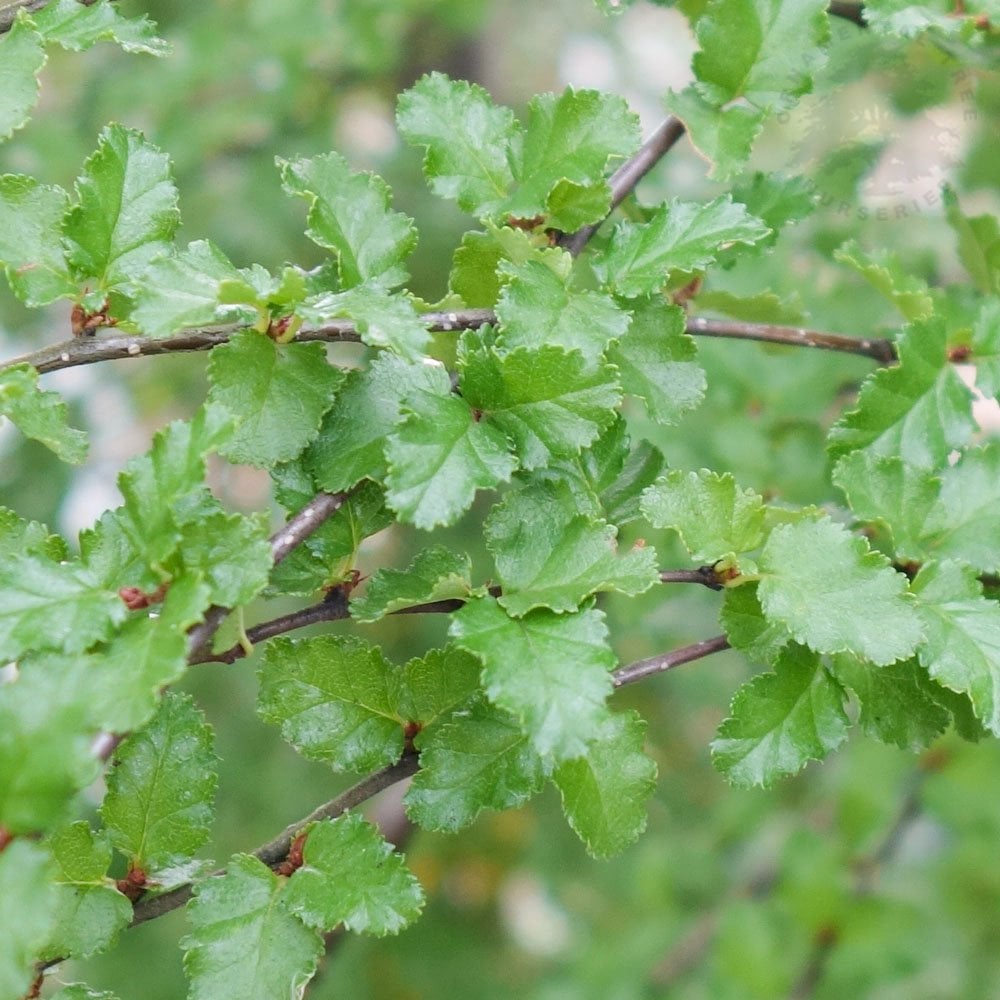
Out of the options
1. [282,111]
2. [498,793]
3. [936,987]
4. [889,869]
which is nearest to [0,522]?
[498,793]

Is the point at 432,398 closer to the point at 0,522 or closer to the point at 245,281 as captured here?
the point at 245,281

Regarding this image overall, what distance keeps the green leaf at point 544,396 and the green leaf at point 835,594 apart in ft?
0.37

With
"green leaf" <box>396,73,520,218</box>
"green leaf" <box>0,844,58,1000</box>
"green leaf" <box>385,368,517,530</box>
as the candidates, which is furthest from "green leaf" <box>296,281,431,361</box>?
"green leaf" <box>0,844,58,1000</box>

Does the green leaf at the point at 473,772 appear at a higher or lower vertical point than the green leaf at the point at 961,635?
lower

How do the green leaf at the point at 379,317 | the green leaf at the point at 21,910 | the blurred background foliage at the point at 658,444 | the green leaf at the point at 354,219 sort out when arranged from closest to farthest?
the green leaf at the point at 21,910 → the green leaf at the point at 379,317 → the green leaf at the point at 354,219 → the blurred background foliage at the point at 658,444

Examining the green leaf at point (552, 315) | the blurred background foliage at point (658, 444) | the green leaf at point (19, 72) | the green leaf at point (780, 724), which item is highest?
the green leaf at point (19, 72)

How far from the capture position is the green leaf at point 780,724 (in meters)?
0.58

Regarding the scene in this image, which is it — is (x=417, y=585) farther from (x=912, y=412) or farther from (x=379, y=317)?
(x=912, y=412)

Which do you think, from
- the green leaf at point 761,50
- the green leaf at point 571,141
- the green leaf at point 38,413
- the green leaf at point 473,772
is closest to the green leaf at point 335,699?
the green leaf at point 473,772

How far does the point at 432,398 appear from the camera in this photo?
533 mm

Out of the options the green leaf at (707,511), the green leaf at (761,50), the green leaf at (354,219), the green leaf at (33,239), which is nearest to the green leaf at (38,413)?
the green leaf at (33,239)

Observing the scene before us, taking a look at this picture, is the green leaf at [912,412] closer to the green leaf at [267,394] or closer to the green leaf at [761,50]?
the green leaf at [761,50]

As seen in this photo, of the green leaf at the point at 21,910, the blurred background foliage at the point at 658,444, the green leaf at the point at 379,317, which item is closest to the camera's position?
the green leaf at the point at 21,910

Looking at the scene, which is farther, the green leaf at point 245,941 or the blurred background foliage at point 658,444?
the blurred background foliage at point 658,444
